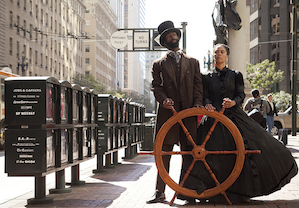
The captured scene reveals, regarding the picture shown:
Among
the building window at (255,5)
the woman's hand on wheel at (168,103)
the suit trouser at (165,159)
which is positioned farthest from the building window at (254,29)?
the woman's hand on wheel at (168,103)

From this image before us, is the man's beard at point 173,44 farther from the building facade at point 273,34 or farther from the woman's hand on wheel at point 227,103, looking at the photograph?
the building facade at point 273,34

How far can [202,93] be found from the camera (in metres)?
→ 6.14

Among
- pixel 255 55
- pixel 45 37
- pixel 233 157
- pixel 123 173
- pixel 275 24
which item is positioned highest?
pixel 275 24

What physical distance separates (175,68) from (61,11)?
2673 inches

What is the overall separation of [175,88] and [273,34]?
6672 cm

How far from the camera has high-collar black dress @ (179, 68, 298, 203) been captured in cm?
578

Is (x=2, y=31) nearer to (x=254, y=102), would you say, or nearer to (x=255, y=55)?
(x=254, y=102)

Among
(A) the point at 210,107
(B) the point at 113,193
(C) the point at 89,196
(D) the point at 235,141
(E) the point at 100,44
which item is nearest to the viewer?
(D) the point at 235,141

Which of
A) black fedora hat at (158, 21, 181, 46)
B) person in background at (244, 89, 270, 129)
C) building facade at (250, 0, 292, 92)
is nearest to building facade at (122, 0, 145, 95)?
building facade at (250, 0, 292, 92)

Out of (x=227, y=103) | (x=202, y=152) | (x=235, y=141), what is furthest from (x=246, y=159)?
(x=227, y=103)

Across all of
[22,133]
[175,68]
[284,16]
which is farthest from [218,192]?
[284,16]

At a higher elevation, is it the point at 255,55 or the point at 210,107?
the point at 255,55

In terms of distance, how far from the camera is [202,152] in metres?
5.79

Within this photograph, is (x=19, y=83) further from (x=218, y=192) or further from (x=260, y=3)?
(x=260, y=3)
